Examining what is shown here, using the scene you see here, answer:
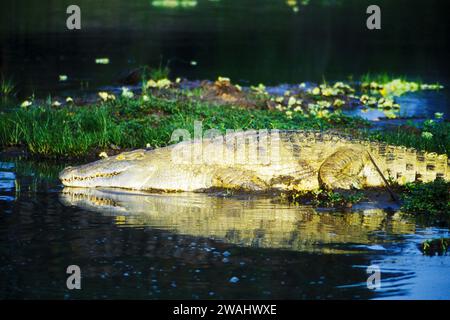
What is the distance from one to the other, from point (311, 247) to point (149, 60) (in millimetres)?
16292

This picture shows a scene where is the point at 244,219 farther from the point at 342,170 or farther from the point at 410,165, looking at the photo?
the point at 410,165

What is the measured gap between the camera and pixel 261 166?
11125 millimetres

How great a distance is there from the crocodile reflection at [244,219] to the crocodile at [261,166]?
236 mm

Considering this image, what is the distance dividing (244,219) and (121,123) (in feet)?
15.5

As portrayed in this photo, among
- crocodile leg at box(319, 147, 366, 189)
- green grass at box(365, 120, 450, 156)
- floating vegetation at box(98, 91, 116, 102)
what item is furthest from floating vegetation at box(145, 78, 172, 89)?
crocodile leg at box(319, 147, 366, 189)

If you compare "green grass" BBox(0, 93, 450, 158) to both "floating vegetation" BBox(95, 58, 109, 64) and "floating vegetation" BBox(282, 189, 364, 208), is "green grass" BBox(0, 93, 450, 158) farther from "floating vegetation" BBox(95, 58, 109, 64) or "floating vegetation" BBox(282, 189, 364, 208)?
"floating vegetation" BBox(95, 58, 109, 64)

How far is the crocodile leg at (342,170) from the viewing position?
10633 mm

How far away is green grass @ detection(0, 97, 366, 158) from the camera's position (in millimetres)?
12875

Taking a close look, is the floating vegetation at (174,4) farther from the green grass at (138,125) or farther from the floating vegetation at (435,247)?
the floating vegetation at (435,247)

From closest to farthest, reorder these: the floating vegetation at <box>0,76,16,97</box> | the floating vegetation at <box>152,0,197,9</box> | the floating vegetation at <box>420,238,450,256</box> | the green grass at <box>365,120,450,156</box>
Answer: the floating vegetation at <box>420,238,450,256</box> → the green grass at <box>365,120,450,156</box> → the floating vegetation at <box>0,76,16,97</box> → the floating vegetation at <box>152,0,197,9</box>

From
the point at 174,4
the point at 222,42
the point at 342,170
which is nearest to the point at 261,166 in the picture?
the point at 342,170

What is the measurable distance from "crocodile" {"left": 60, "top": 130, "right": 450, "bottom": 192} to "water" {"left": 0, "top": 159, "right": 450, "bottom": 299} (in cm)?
26

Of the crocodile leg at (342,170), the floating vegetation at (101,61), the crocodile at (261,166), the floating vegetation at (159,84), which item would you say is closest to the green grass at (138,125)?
the crocodile at (261,166)

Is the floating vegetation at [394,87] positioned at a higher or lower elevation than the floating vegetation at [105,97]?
higher
